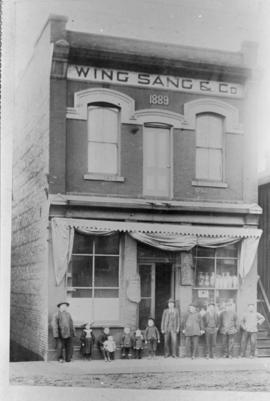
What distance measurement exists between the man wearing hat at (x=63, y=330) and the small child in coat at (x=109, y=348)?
Result: 0.65m

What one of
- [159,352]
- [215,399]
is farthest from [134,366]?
[215,399]

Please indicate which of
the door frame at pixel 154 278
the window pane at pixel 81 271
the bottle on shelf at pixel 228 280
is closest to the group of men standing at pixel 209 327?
the door frame at pixel 154 278

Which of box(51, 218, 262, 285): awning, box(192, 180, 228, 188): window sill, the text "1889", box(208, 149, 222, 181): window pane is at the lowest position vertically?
box(51, 218, 262, 285): awning

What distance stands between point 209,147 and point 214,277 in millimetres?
2559

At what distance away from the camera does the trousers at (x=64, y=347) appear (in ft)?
47.6

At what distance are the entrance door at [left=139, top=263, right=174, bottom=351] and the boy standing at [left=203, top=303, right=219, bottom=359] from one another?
828 mm

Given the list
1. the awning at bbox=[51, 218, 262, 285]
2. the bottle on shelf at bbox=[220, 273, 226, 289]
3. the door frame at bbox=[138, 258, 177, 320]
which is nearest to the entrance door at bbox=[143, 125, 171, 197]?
the awning at bbox=[51, 218, 262, 285]

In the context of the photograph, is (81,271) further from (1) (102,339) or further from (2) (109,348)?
(2) (109,348)

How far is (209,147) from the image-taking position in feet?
50.3

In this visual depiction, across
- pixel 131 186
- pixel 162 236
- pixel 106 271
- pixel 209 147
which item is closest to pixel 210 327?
pixel 162 236

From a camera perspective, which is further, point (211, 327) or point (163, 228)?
point (211, 327)

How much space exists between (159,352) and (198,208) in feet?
9.44

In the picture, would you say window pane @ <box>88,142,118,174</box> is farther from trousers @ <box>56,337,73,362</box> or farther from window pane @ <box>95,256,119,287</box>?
trousers @ <box>56,337,73,362</box>

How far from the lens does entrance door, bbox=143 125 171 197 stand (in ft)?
49.7
